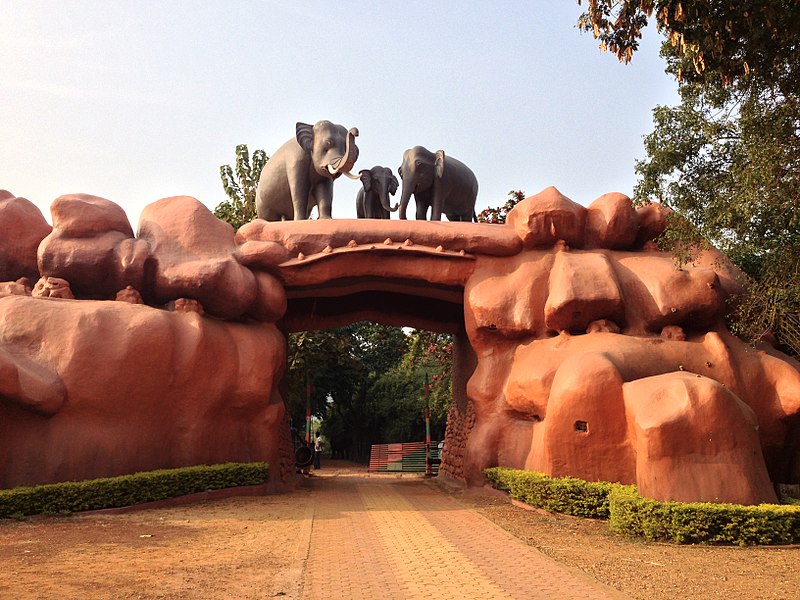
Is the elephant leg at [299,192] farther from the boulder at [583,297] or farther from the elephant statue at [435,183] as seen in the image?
the boulder at [583,297]

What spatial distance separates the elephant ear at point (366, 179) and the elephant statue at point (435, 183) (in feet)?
2.45

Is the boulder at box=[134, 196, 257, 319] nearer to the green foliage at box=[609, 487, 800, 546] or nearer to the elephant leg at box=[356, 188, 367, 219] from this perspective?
the elephant leg at box=[356, 188, 367, 219]

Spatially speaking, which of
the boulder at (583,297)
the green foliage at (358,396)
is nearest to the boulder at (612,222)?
the boulder at (583,297)

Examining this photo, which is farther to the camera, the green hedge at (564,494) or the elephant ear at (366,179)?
the elephant ear at (366,179)

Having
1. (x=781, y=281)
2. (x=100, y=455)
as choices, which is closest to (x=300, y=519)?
(x=100, y=455)

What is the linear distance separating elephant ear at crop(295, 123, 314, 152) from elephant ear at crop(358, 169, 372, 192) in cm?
159

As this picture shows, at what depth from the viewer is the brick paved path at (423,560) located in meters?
6.51

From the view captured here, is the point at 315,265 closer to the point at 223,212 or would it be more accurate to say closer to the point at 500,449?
the point at 500,449

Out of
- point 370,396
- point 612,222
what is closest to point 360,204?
point 612,222

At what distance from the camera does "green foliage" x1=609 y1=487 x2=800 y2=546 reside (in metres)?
8.90

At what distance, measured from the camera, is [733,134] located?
11500mm

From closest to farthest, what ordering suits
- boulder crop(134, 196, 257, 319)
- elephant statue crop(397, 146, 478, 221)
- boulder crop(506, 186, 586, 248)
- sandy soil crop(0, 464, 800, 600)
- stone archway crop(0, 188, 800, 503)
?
1. sandy soil crop(0, 464, 800, 600)
2. stone archway crop(0, 188, 800, 503)
3. boulder crop(134, 196, 257, 319)
4. boulder crop(506, 186, 586, 248)
5. elephant statue crop(397, 146, 478, 221)

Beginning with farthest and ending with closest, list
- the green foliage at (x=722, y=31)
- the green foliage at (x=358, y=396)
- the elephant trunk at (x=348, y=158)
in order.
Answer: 1. the green foliage at (x=358, y=396)
2. the elephant trunk at (x=348, y=158)
3. the green foliage at (x=722, y=31)

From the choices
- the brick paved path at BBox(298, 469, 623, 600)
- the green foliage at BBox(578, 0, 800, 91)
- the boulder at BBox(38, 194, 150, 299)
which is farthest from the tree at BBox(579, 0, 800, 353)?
the boulder at BBox(38, 194, 150, 299)
